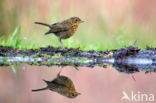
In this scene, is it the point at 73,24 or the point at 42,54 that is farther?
the point at 73,24

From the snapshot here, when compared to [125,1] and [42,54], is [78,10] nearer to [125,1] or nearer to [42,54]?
[125,1]

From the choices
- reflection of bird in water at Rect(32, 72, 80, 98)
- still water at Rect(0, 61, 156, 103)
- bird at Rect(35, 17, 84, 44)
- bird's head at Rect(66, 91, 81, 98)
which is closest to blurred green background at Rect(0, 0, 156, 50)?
A: bird at Rect(35, 17, 84, 44)

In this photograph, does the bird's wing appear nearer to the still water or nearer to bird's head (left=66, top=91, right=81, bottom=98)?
the still water

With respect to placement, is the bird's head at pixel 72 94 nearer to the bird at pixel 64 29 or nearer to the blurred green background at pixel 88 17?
the bird at pixel 64 29

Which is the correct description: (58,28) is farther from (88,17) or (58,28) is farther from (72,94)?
(72,94)

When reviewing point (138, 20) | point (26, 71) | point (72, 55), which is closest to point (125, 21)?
point (138, 20)

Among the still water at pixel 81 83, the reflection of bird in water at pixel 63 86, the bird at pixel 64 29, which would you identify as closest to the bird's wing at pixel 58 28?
the bird at pixel 64 29

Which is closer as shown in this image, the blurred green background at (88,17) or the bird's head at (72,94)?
the bird's head at (72,94)
